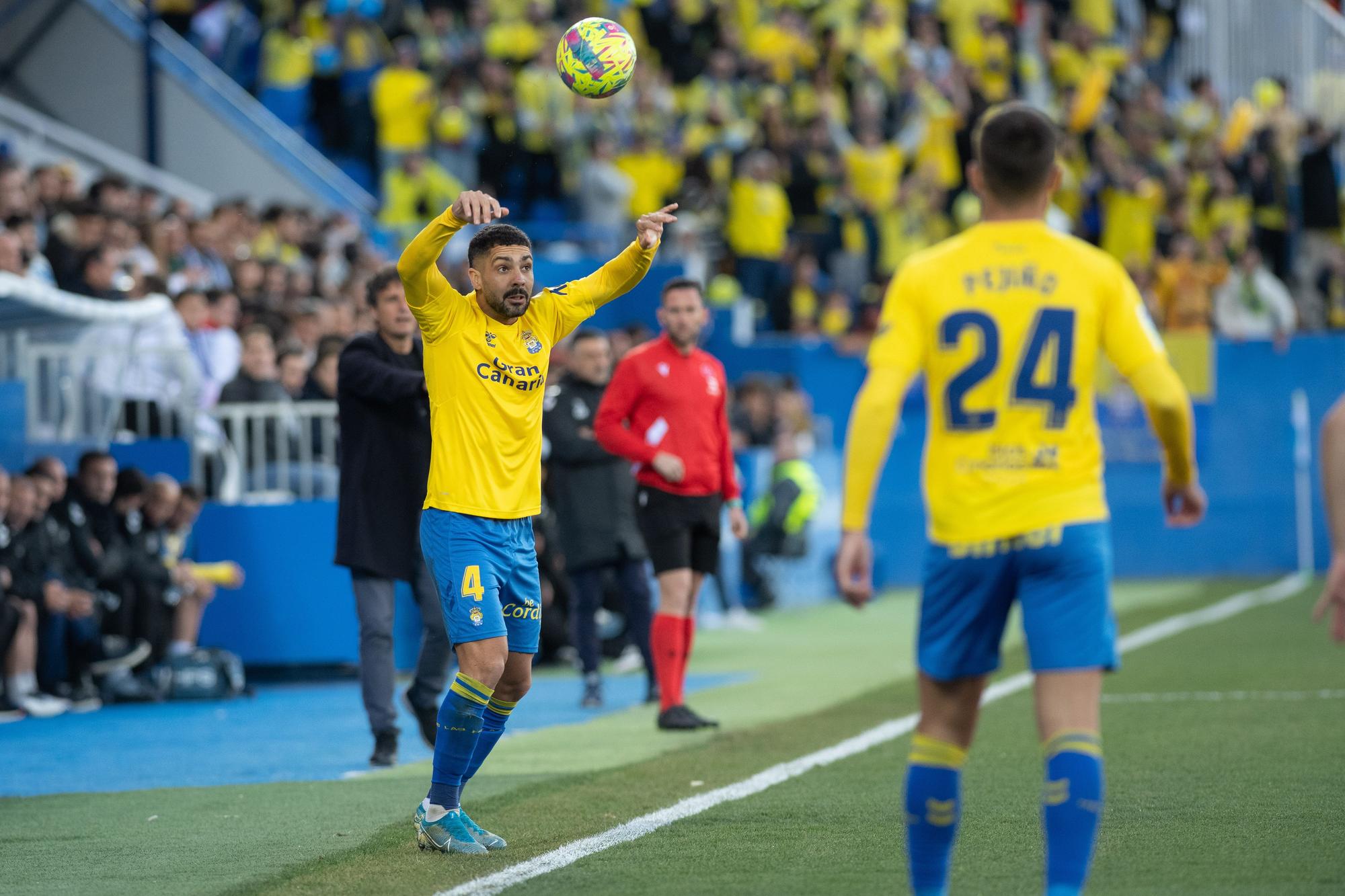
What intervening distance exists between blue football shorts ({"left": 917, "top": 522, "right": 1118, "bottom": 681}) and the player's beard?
2376mm

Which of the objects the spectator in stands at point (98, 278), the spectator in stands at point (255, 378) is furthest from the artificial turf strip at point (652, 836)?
the spectator in stands at point (98, 278)

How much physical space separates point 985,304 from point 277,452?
958cm

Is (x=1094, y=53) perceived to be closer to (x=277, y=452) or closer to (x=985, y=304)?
(x=277, y=452)

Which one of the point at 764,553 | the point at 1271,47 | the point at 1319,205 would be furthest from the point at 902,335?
the point at 1271,47

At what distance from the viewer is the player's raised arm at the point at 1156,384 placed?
196 inches

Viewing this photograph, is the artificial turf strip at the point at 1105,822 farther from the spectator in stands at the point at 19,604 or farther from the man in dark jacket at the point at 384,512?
the spectator in stands at the point at 19,604

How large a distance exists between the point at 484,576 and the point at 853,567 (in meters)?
2.09

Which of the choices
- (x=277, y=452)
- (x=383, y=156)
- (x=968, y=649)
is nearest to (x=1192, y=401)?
(x=383, y=156)

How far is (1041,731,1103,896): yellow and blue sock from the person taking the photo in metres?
4.81

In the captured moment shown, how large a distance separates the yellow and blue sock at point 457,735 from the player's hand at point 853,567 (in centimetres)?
209

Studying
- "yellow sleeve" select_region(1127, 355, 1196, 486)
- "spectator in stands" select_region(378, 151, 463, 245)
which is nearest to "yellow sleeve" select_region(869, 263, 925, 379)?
"yellow sleeve" select_region(1127, 355, 1196, 486)

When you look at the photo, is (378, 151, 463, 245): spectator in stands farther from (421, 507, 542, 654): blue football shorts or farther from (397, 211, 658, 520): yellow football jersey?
(421, 507, 542, 654): blue football shorts

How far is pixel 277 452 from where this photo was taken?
1385 centimetres

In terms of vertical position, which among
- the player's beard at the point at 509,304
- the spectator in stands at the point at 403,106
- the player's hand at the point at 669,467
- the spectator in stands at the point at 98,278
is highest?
the spectator in stands at the point at 403,106
